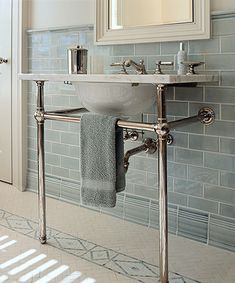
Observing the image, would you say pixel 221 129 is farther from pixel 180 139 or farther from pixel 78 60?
pixel 78 60

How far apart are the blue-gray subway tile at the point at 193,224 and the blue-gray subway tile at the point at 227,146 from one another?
1.03 ft

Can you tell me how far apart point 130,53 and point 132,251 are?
0.95 metres

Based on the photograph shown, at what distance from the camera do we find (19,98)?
2459 mm

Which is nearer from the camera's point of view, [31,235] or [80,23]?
[31,235]

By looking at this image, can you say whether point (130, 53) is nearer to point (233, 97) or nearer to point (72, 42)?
point (72, 42)

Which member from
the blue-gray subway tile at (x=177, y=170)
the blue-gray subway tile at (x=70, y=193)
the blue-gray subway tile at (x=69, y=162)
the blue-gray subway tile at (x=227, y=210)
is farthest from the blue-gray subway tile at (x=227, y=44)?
the blue-gray subway tile at (x=70, y=193)

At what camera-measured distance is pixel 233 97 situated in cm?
162

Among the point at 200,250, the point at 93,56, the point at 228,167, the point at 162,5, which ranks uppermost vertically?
the point at 162,5

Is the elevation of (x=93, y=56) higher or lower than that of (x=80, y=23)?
lower

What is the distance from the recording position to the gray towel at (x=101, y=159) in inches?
57.7

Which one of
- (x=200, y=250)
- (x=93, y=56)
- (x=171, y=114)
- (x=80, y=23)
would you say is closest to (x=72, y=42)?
(x=80, y=23)

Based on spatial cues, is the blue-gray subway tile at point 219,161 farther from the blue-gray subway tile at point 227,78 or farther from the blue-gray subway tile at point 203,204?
the blue-gray subway tile at point 227,78

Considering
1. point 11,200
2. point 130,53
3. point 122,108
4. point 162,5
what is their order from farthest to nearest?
point 11,200
point 130,53
point 162,5
point 122,108

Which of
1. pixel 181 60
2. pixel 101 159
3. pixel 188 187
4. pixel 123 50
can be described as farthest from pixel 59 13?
pixel 188 187
